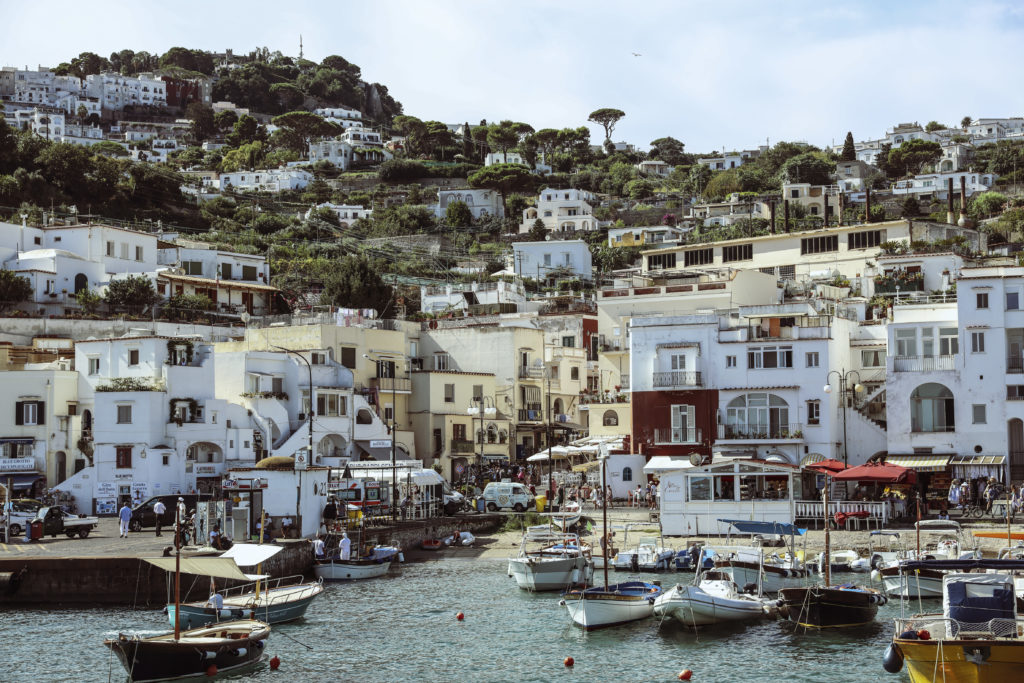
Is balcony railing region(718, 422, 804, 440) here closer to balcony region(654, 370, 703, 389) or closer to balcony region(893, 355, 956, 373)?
balcony region(654, 370, 703, 389)

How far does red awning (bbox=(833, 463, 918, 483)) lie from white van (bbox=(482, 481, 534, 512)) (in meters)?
15.2

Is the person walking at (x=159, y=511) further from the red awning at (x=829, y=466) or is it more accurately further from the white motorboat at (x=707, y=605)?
the red awning at (x=829, y=466)

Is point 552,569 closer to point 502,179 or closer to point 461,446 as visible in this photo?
point 461,446

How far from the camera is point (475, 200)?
527 feet

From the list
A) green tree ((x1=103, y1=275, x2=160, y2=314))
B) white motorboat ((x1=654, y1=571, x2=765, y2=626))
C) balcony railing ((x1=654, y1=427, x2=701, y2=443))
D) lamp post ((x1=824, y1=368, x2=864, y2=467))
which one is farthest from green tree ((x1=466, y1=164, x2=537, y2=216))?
white motorboat ((x1=654, y1=571, x2=765, y2=626))

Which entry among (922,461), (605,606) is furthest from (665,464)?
(605,606)

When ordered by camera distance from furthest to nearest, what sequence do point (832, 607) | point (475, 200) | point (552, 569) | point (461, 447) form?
point (475, 200) → point (461, 447) → point (552, 569) → point (832, 607)

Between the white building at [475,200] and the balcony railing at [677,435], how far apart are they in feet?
323

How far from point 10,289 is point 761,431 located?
4424 centimetres

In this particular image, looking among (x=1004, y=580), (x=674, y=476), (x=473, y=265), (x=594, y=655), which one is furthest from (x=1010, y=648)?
(x=473, y=265)

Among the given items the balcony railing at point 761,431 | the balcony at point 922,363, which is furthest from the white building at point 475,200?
the balcony at point 922,363

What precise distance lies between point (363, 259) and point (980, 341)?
5135cm

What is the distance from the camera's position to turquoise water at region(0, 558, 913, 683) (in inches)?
1283

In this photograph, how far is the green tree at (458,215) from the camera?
490 feet
